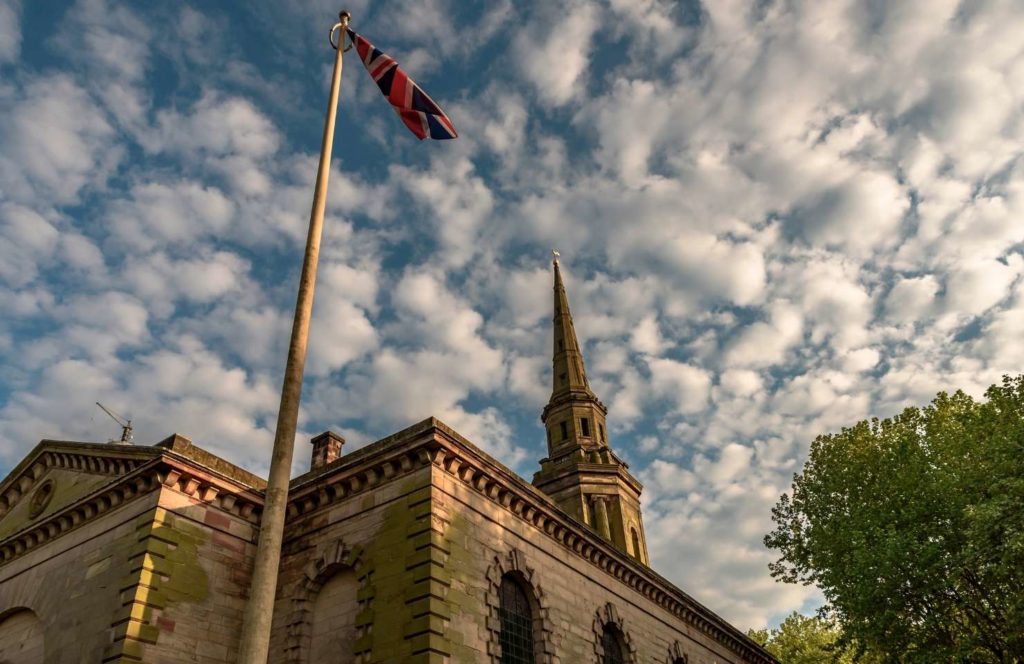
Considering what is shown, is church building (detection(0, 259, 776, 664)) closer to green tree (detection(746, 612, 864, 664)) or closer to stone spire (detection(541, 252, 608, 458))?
stone spire (detection(541, 252, 608, 458))

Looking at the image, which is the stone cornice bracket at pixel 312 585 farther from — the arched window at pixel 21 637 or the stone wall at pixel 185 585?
the arched window at pixel 21 637

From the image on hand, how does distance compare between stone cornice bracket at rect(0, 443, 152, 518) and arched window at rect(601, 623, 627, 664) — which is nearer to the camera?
stone cornice bracket at rect(0, 443, 152, 518)

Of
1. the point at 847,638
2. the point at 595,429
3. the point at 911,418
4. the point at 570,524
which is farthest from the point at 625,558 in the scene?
the point at 595,429

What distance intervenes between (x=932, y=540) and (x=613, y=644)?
1204 centimetres

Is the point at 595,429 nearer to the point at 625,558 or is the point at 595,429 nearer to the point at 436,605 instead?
the point at 625,558

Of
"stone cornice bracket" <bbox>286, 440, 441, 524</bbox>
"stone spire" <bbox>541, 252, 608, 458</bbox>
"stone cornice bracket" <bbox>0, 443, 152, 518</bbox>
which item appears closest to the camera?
"stone cornice bracket" <bbox>286, 440, 441, 524</bbox>

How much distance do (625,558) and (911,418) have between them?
14078 millimetres

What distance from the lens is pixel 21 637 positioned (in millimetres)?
19484

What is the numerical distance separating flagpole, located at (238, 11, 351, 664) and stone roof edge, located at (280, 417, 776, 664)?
25.9 ft

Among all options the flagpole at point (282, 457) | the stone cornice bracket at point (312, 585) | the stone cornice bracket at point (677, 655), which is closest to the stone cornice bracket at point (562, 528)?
the stone cornice bracket at point (677, 655)

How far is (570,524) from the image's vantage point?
22312 millimetres

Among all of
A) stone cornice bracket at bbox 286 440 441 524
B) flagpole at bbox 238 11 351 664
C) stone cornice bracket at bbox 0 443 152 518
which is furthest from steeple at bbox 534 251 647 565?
flagpole at bbox 238 11 351 664

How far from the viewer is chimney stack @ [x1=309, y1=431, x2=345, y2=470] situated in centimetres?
2364

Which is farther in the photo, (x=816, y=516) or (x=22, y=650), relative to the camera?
(x=816, y=516)
